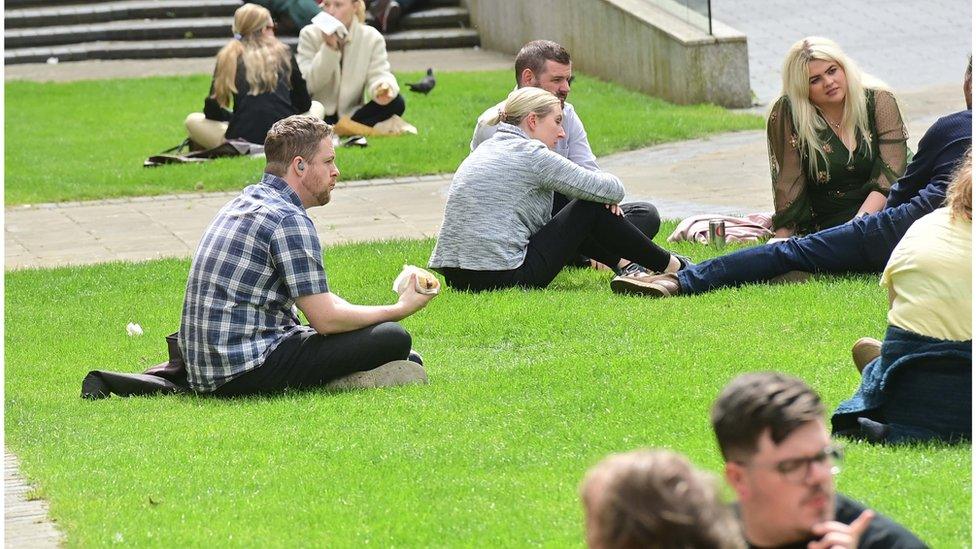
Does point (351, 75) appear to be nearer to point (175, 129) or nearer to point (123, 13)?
point (175, 129)

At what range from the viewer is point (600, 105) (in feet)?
57.1

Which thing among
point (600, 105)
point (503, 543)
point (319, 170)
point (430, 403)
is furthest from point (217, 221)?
point (600, 105)

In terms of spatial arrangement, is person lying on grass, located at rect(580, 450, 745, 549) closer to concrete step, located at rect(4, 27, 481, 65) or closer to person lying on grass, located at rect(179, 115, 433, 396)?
person lying on grass, located at rect(179, 115, 433, 396)

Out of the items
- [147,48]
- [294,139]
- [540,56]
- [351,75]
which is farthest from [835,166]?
[147,48]

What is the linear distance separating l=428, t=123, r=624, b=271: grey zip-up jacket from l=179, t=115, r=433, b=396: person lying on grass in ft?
6.59

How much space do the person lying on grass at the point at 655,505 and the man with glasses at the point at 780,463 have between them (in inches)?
22.9

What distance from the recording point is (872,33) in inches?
800

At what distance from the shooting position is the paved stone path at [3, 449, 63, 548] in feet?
17.0

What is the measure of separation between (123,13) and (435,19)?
14.5ft

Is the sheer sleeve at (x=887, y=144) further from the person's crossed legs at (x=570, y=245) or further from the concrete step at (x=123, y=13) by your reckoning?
the concrete step at (x=123, y=13)

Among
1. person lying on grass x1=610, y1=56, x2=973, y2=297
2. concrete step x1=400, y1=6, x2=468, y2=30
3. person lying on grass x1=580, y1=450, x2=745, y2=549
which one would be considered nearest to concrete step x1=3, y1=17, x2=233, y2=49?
concrete step x1=400, y1=6, x2=468, y2=30

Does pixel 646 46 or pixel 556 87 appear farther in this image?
pixel 646 46

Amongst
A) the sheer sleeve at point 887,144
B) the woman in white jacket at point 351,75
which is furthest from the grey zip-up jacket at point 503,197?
the woman in white jacket at point 351,75

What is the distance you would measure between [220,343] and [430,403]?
1015mm
